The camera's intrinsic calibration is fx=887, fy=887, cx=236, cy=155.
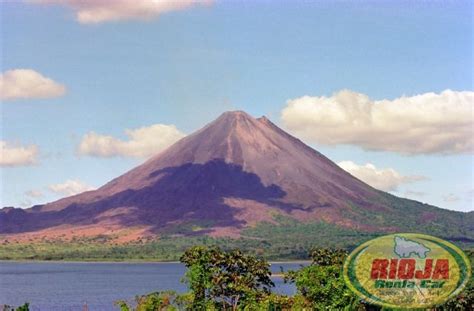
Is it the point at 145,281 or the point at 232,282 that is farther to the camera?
the point at 145,281

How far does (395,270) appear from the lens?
29547mm

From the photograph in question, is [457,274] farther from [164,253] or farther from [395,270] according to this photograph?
[164,253]

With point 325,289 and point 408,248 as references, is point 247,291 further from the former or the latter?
point 408,248

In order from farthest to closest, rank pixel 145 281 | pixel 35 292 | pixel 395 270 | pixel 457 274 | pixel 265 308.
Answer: pixel 145 281, pixel 35 292, pixel 265 308, pixel 457 274, pixel 395 270

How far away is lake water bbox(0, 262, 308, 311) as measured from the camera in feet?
305

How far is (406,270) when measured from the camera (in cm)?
2905

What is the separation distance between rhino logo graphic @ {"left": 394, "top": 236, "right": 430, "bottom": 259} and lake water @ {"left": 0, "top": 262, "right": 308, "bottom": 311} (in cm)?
3223

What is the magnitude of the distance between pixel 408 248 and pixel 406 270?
11.8ft

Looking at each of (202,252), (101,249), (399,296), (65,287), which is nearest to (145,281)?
(65,287)

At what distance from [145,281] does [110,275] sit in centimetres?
1964

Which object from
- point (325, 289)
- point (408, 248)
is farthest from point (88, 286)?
point (408, 248)

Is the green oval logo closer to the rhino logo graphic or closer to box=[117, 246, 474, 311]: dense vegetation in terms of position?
the rhino logo graphic

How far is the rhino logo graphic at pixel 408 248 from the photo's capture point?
29.2 metres

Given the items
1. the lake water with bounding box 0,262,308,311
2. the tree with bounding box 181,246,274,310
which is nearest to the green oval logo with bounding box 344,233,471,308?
the tree with bounding box 181,246,274,310
